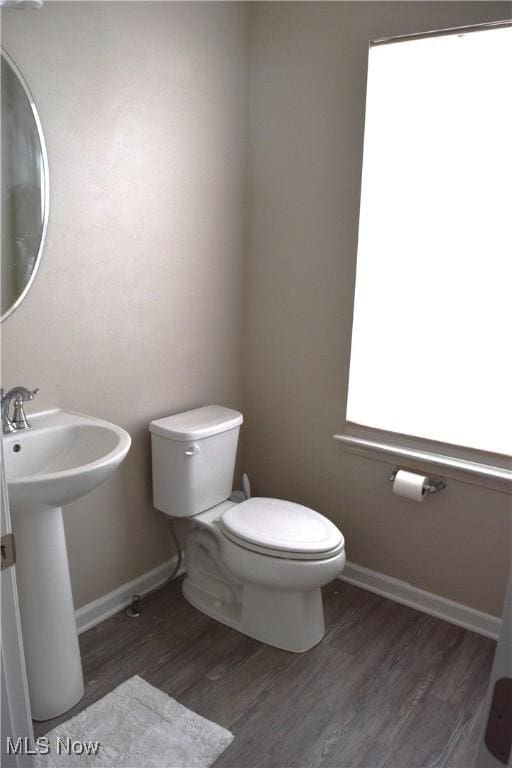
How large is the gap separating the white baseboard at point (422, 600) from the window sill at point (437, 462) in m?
0.52

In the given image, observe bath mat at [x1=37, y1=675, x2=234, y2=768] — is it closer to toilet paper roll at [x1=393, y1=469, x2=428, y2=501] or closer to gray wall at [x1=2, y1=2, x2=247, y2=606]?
gray wall at [x1=2, y1=2, x2=247, y2=606]

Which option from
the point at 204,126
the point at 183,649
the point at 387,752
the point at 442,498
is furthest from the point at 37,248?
the point at 387,752

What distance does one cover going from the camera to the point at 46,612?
5.88 feet

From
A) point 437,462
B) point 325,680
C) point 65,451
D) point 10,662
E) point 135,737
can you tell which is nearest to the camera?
point 10,662

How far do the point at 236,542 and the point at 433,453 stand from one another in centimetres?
83

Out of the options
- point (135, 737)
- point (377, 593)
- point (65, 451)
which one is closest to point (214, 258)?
point (65, 451)

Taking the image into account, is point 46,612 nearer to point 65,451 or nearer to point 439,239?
point 65,451

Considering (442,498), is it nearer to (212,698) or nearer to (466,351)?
(466,351)

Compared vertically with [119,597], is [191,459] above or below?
above

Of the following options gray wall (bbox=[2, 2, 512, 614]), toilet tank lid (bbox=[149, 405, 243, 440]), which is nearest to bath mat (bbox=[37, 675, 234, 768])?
gray wall (bbox=[2, 2, 512, 614])

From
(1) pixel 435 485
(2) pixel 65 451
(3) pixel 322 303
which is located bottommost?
(1) pixel 435 485

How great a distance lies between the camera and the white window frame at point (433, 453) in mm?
2143

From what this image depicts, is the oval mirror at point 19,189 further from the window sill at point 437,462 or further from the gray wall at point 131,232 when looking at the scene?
the window sill at point 437,462

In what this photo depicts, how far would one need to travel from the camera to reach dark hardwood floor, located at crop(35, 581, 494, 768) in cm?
178
